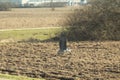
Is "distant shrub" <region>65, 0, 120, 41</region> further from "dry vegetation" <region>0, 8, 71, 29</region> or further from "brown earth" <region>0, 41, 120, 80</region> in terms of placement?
"brown earth" <region>0, 41, 120, 80</region>

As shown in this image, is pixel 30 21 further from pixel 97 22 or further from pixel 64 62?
pixel 64 62

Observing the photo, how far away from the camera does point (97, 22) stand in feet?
95.0

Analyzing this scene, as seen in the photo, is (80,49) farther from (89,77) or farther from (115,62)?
(89,77)

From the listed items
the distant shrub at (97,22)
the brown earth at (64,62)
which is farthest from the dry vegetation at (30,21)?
the brown earth at (64,62)

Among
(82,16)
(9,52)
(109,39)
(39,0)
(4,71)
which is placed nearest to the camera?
(4,71)

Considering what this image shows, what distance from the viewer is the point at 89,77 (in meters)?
14.7

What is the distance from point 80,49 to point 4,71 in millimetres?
7420

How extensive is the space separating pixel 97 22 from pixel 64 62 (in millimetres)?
11264

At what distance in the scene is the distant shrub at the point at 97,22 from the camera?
2797 centimetres

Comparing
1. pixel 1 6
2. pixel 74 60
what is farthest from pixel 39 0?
pixel 74 60

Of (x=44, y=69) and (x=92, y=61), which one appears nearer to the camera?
(x=44, y=69)

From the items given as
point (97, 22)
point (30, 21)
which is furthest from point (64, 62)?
point (30, 21)

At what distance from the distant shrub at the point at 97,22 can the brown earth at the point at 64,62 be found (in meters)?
3.58

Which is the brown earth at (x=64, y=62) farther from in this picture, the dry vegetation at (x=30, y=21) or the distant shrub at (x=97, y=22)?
the dry vegetation at (x=30, y=21)
